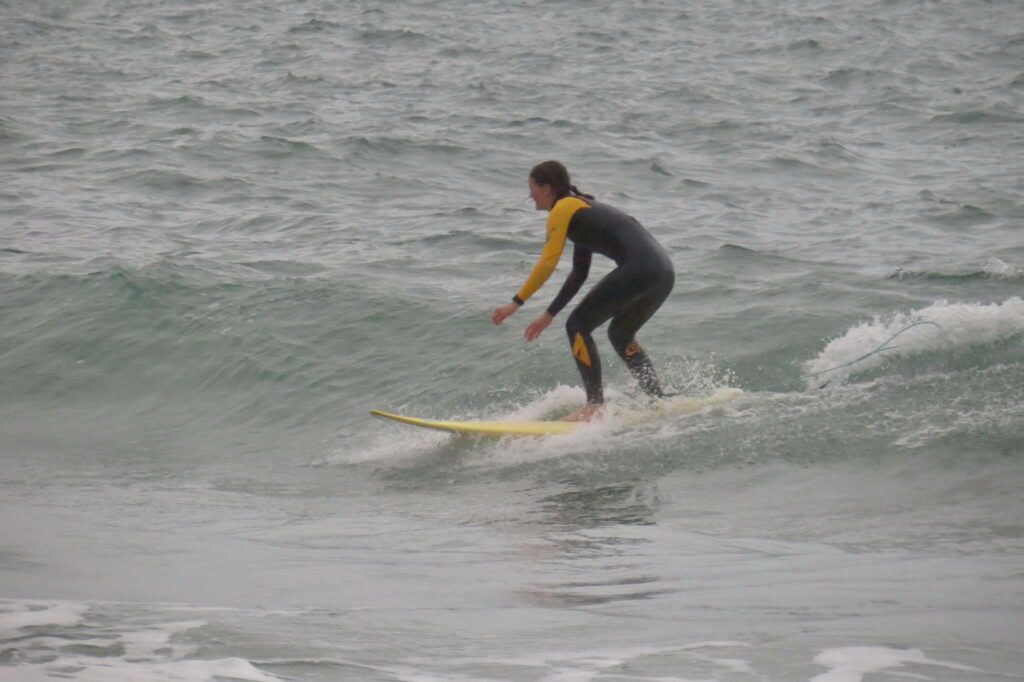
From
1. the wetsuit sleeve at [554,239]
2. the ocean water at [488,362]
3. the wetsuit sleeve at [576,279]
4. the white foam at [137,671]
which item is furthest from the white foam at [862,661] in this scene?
the wetsuit sleeve at [576,279]

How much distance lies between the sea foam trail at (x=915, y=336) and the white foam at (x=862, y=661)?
564 cm

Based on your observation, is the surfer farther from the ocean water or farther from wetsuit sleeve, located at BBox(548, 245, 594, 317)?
the ocean water

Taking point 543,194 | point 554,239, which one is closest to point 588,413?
point 554,239

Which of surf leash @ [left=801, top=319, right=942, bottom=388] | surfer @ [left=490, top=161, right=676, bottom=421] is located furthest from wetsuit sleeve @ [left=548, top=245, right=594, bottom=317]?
surf leash @ [left=801, top=319, right=942, bottom=388]

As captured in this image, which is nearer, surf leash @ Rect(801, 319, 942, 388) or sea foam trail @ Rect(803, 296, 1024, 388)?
surf leash @ Rect(801, 319, 942, 388)

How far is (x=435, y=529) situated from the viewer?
6.41 meters

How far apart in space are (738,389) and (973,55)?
18463 millimetres

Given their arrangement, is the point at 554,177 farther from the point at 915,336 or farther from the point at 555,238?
the point at 915,336

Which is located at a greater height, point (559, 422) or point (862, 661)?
point (862, 661)

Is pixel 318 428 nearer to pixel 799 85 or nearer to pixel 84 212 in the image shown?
pixel 84 212

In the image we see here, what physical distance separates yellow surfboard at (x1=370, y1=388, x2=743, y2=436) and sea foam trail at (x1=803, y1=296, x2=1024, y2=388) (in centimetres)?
99

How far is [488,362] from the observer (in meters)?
10.6

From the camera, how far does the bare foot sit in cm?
834

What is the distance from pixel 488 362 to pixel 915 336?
3.27 meters
